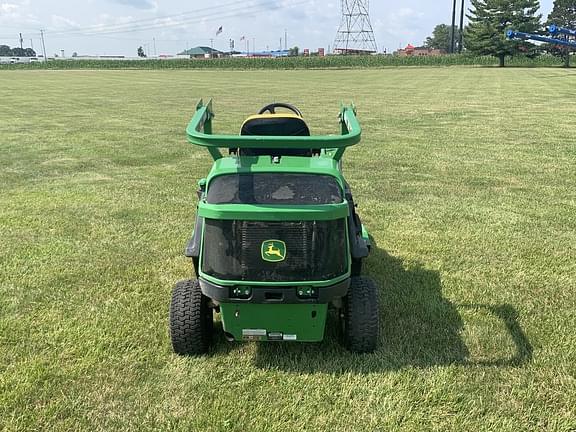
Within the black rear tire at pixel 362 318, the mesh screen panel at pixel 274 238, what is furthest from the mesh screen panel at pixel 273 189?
the black rear tire at pixel 362 318

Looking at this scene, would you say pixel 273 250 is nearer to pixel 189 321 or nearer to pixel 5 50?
pixel 189 321

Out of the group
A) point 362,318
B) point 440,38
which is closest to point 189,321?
point 362,318

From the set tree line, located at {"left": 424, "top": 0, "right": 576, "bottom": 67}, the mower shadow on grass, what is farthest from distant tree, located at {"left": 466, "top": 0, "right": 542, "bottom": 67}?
the mower shadow on grass

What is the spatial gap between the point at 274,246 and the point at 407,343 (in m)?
1.17

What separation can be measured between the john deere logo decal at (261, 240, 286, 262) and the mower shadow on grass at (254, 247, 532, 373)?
0.73m

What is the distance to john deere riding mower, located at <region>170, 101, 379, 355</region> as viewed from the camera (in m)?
2.74

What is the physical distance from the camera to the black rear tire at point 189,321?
10.1 feet

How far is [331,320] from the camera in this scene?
11.7 feet

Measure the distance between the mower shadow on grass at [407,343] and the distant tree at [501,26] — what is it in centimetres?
6667

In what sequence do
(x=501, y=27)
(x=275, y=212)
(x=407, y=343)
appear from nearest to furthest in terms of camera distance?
(x=275, y=212) → (x=407, y=343) → (x=501, y=27)

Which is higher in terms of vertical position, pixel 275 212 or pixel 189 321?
pixel 275 212

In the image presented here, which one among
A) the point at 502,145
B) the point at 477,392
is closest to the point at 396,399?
the point at 477,392

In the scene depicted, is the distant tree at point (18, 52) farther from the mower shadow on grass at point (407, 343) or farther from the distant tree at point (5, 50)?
the mower shadow on grass at point (407, 343)

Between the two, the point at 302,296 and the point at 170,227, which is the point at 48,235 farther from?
the point at 302,296
